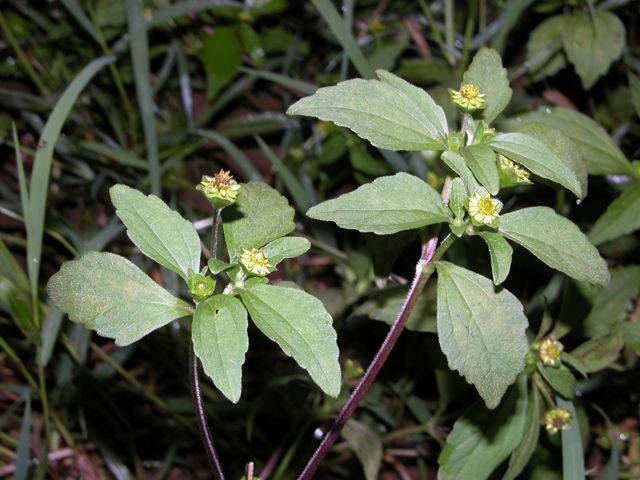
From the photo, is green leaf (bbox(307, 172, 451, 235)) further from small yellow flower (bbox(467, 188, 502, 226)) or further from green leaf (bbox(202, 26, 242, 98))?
green leaf (bbox(202, 26, 242, 98))

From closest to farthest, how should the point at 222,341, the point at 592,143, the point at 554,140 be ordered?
the point at 222,341, the point at 554,140, the point at 592,143

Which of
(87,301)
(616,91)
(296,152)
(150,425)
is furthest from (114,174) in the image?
(616,91)

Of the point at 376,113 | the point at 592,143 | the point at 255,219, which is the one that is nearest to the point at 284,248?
the point at 255,219

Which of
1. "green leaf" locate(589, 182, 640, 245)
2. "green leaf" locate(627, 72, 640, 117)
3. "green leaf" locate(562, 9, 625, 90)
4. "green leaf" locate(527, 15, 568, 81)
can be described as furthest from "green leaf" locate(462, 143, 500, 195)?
"green leaf" locate(527, 15, 568, 81)

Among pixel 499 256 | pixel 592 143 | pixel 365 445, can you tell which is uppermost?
pixel 499 256

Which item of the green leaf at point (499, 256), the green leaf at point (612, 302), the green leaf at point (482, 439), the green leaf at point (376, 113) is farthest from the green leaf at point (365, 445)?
the green leaf at point (376, 113)

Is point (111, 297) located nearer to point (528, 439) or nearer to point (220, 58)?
point (528, 439)
